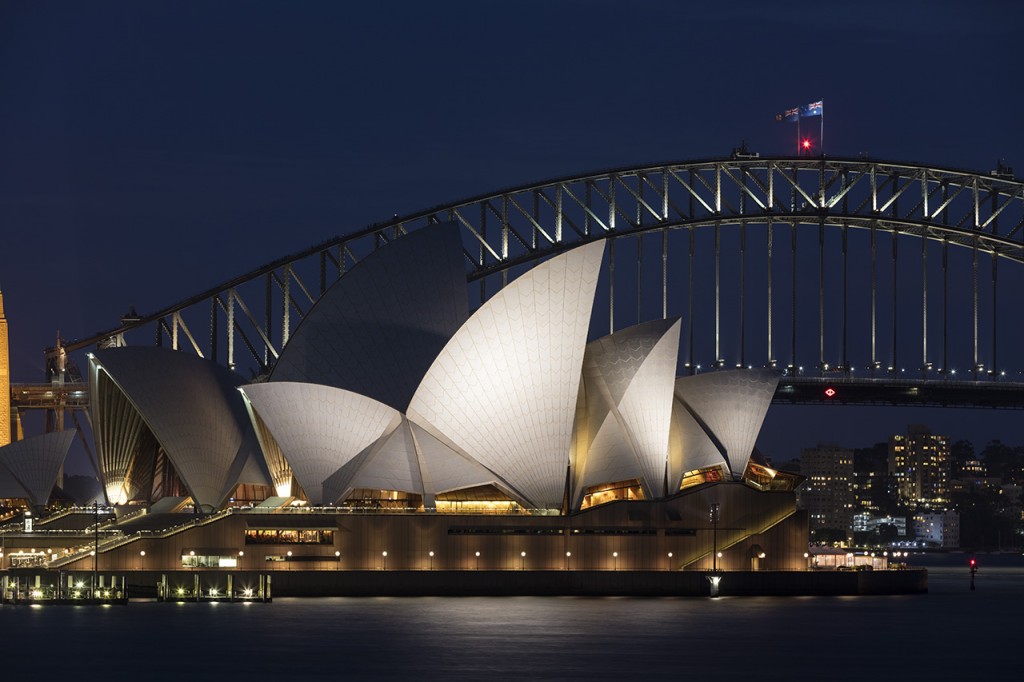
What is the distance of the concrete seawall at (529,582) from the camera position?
7294 centimetres

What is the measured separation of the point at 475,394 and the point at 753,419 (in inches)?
508

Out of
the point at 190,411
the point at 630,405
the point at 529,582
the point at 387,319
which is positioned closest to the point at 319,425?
the point at 387,319

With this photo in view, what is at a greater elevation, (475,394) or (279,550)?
(475,394)

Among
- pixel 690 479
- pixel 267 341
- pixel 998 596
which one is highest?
pixel 267 341

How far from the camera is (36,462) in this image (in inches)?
3688

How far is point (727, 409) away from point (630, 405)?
5485 millimetres

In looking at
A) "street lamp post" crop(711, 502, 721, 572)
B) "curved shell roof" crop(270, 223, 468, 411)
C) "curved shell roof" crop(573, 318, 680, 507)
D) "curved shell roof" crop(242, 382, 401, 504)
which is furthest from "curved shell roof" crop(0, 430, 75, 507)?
"street lamp post" crop(711, 502, 721, 572)

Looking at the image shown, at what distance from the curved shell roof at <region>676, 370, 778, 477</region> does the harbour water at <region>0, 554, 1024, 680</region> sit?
27.6ft

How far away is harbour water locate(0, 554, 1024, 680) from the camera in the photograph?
46.9 m

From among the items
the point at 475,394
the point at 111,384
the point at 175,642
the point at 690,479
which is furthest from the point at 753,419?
the point at 175,642

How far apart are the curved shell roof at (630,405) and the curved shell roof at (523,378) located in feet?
6.26

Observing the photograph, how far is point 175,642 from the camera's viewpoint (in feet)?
172

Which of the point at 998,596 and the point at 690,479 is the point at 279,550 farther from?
the point at 998,596

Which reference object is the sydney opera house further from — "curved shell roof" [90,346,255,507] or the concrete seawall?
the concrete seawall
